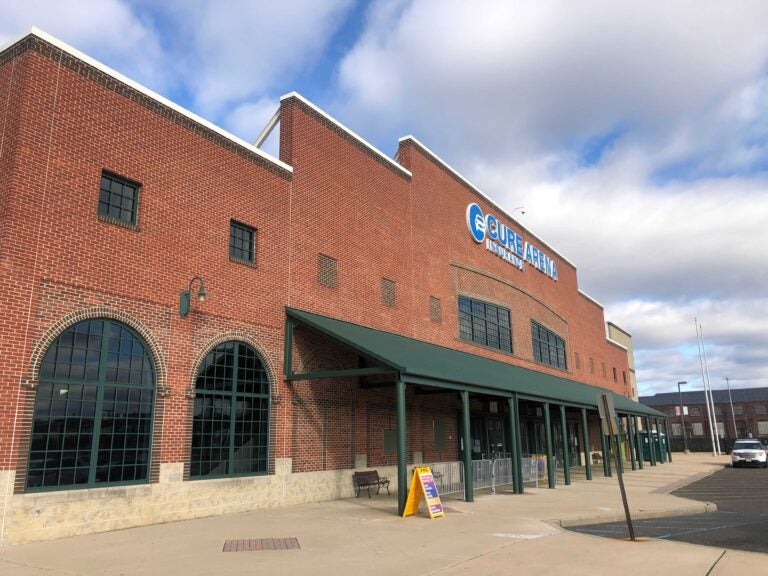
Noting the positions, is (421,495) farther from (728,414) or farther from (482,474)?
(728,414)

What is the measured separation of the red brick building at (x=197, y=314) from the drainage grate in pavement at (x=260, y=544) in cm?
287

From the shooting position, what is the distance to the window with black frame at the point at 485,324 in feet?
81.9

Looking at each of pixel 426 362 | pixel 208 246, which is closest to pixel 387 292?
pixel 426 362

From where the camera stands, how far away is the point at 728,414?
100375mm

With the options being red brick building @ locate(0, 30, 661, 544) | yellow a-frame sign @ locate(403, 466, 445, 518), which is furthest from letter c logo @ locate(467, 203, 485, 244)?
yellow a-frame sign @ locate(403, 466, 445, 518)

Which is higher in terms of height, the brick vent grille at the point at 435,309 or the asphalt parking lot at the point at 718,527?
the brick vent grille at the point at 435,309

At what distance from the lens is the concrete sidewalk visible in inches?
317

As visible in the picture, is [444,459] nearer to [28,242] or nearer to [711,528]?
[711,528]

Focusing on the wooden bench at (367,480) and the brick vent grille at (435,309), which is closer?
the wooden bench at (367,480)

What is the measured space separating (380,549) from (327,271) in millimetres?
9650

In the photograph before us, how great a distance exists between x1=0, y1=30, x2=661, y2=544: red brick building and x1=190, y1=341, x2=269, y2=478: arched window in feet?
0.14

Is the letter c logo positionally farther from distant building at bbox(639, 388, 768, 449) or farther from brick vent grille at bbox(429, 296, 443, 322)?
distant building at bbox(639, 388, 768, 449)


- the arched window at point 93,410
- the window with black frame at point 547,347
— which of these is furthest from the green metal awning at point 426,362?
the window with black frame at point 547,347

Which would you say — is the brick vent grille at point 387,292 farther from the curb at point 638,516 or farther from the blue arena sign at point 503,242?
the curb at point 638,516
